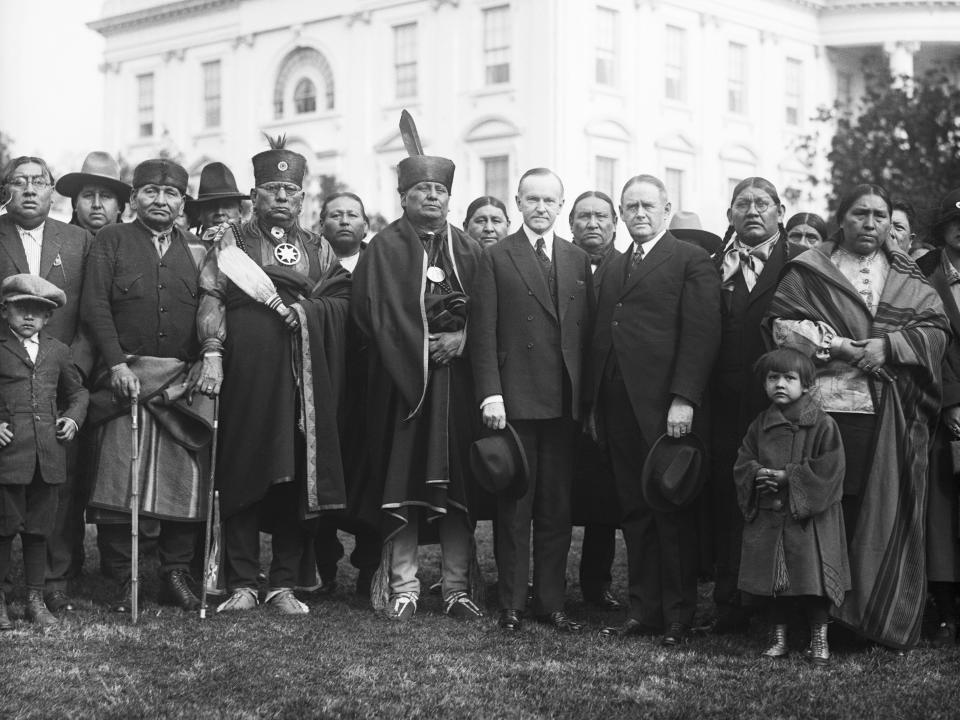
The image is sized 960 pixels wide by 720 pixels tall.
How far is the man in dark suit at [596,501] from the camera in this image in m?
8.20

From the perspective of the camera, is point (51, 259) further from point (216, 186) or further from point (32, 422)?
point (216, 186)

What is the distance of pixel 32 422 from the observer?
23.9 ft

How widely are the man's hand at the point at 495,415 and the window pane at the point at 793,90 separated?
32876 mm

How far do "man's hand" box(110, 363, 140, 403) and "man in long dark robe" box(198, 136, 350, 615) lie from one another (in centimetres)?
35

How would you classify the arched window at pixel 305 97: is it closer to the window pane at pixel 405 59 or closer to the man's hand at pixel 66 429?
the window pane at pixel 405 59

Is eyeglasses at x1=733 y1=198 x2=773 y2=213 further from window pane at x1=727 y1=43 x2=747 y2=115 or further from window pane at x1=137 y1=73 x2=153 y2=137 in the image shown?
window pane at x1=137 y1=73 x2=153 y2=137

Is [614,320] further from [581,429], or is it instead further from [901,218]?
[901,218]

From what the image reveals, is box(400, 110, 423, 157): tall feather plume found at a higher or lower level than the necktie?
higher

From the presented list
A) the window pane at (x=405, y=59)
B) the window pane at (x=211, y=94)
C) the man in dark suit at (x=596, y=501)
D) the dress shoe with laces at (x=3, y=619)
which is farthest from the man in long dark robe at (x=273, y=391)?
the window pane at (x=211, y=94)

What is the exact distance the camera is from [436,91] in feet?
115

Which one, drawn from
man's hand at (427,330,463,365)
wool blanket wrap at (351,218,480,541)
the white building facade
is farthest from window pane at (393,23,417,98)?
man's hand at (427,330,463,365)

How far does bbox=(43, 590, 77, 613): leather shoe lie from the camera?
7.68 meters

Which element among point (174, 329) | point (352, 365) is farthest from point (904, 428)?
point (174, 329)

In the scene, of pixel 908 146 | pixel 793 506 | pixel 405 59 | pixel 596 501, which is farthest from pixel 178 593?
pixel 405 59
